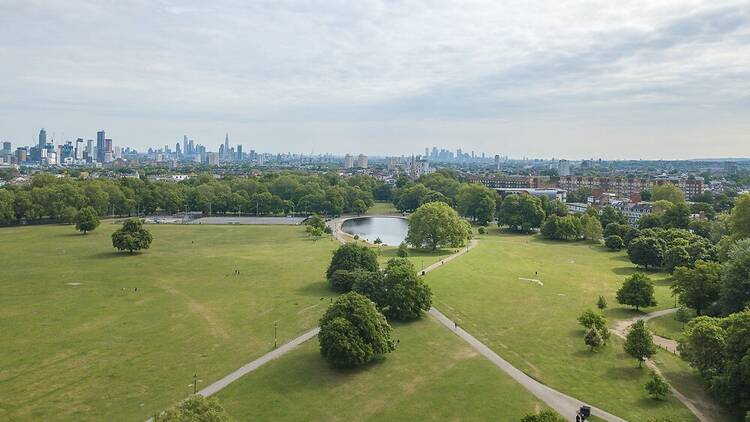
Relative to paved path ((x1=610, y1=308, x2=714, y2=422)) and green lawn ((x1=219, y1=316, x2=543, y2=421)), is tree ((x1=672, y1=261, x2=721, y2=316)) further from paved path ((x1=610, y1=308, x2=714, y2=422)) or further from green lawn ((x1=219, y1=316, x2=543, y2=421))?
green lawn ((x1=219, y1=316, x2=543, y2=421))

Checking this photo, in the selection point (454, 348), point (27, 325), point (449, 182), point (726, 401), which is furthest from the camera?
point (449, 182)

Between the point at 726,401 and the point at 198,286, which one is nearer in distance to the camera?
the point at 726,401

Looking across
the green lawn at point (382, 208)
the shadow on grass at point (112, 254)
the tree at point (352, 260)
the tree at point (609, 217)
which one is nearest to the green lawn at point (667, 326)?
the tree at point (352, 260)

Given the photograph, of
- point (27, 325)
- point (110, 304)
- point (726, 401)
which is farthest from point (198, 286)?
point (726, 401)

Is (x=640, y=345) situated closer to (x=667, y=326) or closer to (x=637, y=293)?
(x=667, y=326)

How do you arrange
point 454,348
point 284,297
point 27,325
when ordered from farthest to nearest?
point 284,297, point 27,325, point 454,348

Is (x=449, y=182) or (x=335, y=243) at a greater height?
(x=449, y=182)

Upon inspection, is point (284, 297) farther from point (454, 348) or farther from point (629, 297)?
point (629, 297)

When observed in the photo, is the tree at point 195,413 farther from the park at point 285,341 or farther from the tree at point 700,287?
the tree at point 700,287
